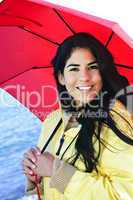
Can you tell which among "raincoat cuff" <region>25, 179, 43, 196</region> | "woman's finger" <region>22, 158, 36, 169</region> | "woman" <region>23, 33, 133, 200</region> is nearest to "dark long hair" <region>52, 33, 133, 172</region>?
"woman" <region>23, 33, 133, 200</region>

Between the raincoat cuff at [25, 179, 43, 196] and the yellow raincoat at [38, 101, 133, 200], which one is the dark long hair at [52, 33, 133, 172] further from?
the raincoat cuff at [25, 179, 43, 196]

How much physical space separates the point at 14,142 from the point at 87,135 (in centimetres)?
32

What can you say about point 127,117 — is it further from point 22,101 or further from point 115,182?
point 22,101

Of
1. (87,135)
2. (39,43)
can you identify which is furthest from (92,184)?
(39,43)

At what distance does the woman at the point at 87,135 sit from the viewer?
1.26 metres

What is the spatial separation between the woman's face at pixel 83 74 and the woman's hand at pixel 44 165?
8.2 inches

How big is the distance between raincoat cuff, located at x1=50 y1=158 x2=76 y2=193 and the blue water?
25 cm

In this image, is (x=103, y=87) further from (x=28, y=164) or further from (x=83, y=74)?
(x=28, y=164)

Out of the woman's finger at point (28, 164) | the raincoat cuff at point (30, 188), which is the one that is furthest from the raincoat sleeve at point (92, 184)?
the raincoat cuff at point (30, 188)

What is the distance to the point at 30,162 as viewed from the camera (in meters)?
1.42

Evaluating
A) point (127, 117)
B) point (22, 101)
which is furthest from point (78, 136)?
point (22, 101)

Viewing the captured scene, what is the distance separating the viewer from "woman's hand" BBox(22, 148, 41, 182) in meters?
1.41

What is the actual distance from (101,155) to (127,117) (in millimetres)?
149

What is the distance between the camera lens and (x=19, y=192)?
157 cm
